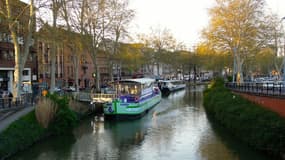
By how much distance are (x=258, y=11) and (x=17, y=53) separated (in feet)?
102

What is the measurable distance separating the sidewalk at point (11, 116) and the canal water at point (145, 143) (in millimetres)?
1959

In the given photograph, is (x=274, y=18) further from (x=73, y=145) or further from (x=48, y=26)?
(x=73, y=145)

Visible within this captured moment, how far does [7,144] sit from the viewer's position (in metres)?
18.9

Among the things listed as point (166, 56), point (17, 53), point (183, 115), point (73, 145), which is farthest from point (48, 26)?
point (166, 56)

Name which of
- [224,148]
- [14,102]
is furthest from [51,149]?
[224,148]

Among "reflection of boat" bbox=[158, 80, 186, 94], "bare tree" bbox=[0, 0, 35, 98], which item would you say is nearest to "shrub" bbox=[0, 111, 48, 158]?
"bare tree" bbox=[0, 0, 35, 98]

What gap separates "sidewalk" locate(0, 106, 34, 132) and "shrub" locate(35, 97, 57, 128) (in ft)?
3.52

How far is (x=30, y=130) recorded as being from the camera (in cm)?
2245

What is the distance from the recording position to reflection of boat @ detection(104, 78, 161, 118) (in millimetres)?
34625

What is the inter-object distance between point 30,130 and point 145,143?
7.20 metres

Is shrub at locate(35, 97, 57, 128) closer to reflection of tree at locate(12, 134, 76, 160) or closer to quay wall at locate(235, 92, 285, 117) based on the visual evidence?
reflection of tree at locate(12, 134, 76, 160)

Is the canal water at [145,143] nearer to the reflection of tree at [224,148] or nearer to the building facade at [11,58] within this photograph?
the reflection of tree at [224,148]

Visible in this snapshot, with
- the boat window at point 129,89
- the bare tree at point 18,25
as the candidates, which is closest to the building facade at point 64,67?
the boat window at point 129,89

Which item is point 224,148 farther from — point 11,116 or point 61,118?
point 11,116
